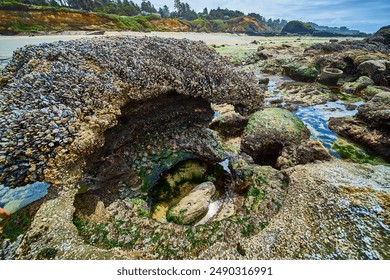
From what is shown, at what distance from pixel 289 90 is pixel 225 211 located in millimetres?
15678

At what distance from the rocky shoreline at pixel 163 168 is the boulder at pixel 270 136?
0.05m

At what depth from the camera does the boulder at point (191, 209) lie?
557 cm

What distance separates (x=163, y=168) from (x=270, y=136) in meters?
4.46

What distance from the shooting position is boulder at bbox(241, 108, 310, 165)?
8312mm

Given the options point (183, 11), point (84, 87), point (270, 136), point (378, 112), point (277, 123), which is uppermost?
point (84, 87)

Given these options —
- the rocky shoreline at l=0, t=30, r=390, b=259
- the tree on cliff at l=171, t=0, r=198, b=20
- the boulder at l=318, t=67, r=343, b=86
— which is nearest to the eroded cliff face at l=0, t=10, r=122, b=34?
the boulder at l=318, t=67, r=343, b=86

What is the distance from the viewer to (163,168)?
7.25 metres

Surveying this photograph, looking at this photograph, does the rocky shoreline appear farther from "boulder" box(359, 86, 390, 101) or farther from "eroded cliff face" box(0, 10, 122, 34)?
"eroded cliff face" box(0, 10, 122, 34)

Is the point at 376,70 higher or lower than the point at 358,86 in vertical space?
higher

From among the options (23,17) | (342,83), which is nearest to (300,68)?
(342,83)

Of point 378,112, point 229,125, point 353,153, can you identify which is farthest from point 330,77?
point 229,125

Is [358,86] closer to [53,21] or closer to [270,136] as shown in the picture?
[270,136]

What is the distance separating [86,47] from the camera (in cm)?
598
